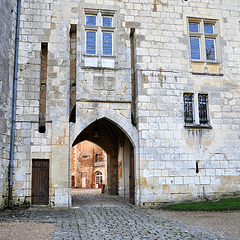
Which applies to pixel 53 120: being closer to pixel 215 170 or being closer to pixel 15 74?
pixel 15 74

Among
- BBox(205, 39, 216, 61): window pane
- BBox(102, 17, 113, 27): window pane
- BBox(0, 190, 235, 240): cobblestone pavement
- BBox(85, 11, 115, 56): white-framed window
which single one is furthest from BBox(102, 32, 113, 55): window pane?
BBox(0, 190, 235, 240): cobblestone pavement

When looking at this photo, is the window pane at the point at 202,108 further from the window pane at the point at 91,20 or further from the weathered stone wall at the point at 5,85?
the weathered stone wall at the point at 5,85

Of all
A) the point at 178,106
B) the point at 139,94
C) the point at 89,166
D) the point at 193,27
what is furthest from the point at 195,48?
the point at 89,166

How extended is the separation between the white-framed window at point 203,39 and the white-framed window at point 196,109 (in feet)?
→ 3.90

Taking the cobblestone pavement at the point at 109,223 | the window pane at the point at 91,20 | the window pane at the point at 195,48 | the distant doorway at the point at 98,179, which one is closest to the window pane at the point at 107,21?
the window pane at the point at 91,20

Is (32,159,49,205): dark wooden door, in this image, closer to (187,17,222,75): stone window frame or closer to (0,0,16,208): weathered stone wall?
(0,0,16,208): weathered stone wall

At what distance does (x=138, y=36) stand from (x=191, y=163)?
403 centimetres

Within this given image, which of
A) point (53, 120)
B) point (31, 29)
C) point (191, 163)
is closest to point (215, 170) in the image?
point (191, 163)

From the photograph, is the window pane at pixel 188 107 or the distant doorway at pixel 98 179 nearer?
the window pane at pixel 188 107

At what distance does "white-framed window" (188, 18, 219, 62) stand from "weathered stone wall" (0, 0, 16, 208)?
5.34m

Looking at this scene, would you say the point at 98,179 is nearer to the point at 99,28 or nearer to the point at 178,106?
the point at 178,106

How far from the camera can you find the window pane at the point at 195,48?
10.7 m

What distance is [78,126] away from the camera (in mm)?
9570

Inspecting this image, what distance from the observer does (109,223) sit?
675 cm
